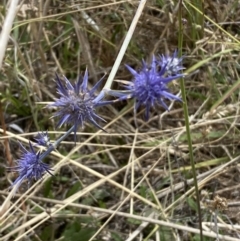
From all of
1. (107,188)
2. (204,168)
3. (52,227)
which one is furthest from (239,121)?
(52,227)

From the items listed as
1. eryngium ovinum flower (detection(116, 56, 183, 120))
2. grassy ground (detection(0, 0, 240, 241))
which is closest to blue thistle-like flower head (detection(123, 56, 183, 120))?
eryngium ovinum flower (detection(116, 56, 183, 120))

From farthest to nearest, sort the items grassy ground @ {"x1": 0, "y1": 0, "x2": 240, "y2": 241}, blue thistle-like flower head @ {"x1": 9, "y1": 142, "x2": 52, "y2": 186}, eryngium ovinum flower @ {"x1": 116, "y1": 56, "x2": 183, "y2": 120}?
grassy ground @ {"x1": 0, "y1": 0, "x2": 240, "y2": 241} < blue thistle-like flower head @ {"x1": 9, "y1": 142, "x2": 52, "y2": 186} < eryngium ovinum flower @ {"x1": 116, "y1": 56, "x2": 183, "y2": 120}

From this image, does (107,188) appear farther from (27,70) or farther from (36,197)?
(27,70)

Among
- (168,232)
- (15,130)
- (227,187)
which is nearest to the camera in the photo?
(168,232)

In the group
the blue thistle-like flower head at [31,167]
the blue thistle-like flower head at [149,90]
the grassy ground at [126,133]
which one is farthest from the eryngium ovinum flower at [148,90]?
the grassy ground at [126,133]

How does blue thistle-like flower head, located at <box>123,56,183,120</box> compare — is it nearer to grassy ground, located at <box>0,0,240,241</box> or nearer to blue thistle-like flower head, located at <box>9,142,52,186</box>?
blue thistle-like flower head, located at <box>9,142,52,186</box>

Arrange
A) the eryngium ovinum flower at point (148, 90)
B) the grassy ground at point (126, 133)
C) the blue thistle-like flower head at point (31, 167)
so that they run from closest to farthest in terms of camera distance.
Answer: the eryngium ovinum flower at point (148, 90)
the blue thistle-like flower head at point (31, 167)
the grassy ground at point (126, 133)

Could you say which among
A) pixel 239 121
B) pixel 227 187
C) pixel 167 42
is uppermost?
pixel 167 42

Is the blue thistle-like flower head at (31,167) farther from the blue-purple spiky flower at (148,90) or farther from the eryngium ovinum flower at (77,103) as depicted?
the blue-purple spiky flower at (148,90)
